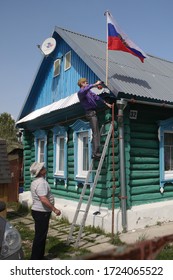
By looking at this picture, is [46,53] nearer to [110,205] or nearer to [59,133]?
[59,133]

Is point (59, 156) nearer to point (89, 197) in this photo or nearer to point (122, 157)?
point (122, 157)

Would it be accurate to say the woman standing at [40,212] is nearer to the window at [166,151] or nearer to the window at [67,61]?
the window at [166,151]

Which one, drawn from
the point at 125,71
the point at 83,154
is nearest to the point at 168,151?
the point at 83,154

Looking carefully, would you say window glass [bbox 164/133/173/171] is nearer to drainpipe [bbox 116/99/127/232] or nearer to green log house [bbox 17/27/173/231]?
green log house [bbox 17/27/173/231]

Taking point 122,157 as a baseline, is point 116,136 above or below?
above

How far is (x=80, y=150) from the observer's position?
8094 mm

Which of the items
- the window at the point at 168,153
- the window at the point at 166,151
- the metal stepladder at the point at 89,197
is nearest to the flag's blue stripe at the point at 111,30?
the metal stepladder at the point at 89,197

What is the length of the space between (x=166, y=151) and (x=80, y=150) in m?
2.32

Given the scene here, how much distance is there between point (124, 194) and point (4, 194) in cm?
352

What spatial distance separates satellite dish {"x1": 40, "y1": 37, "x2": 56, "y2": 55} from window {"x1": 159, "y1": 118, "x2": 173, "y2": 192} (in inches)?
167

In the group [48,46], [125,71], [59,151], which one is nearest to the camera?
[125,71]

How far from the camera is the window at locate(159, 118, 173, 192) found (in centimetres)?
752

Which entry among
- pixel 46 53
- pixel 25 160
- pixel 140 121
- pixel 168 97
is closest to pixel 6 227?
pixel 140 121

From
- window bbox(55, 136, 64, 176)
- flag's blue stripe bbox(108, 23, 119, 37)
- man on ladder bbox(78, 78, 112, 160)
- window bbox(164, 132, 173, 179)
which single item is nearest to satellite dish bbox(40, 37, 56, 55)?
window bbox(55, 136, 64, 176)
